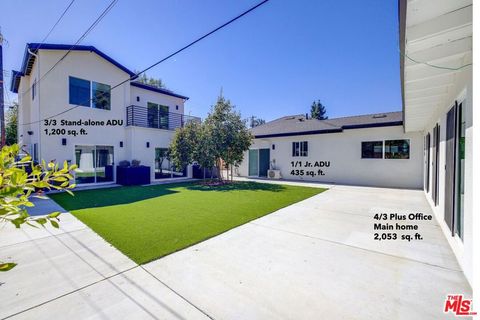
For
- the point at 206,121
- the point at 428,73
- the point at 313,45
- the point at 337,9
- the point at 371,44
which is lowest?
the point at 428,73

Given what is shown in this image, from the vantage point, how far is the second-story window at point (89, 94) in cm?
1136

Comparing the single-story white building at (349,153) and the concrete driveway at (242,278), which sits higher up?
the single-story white building at (349,153)

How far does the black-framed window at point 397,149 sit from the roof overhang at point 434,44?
811cm

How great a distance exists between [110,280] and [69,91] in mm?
11963

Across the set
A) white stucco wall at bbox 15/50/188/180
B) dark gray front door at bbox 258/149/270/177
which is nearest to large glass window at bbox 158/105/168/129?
white stucco wall at bbox 15/50/188/180

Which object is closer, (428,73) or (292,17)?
(428,73)

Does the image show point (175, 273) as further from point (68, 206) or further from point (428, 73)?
point (68, 206)

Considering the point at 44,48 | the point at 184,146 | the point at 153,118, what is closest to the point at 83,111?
the point at 44,48

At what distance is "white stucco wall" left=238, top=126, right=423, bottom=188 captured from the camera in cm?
1129

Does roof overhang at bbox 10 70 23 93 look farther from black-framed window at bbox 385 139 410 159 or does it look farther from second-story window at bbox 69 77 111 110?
black-framed window at bbox 385 139 410 159

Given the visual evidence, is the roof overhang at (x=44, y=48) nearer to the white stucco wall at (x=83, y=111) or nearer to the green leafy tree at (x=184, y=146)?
the white stucco wall at (x=83, y=111)

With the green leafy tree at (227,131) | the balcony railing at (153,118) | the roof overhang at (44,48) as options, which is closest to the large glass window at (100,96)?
the balcony railing at (153,118)

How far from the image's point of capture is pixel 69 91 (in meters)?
11.2

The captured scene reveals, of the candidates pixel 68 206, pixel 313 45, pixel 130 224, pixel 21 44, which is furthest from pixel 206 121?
pixel 21 44
